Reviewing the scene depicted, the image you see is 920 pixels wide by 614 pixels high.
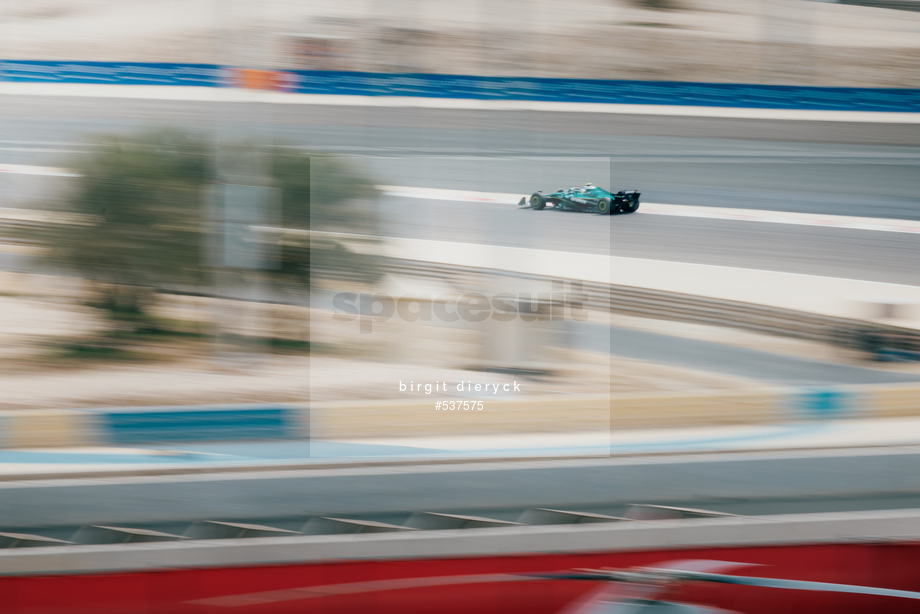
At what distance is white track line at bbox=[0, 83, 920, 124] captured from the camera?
245 cm

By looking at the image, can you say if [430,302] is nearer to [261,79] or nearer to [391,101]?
[391,101]

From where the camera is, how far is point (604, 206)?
2.56 meters

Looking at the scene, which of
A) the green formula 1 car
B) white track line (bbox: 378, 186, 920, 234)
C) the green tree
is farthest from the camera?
white track line (bbox: 378, 186, 920, 234)

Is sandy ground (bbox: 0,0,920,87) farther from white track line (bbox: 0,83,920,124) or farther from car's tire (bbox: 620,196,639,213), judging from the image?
car's tire (bbox: 620,196,639,213)

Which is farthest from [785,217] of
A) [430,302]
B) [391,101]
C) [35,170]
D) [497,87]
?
[35,170]

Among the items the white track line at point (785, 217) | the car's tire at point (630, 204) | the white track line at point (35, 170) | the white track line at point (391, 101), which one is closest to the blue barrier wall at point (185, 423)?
the white track line at point (35, 170)

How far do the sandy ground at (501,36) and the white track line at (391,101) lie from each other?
10 centimetres

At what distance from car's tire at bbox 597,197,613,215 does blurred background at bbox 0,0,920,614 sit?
0.05 meters

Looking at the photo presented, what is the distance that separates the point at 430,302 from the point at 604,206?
68cm

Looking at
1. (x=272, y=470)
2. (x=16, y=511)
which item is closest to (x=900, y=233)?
(x=272, y=470)

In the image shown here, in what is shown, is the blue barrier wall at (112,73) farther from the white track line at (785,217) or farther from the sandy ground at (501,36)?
the white track line at (785,217)

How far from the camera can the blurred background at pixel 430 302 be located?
2406mm

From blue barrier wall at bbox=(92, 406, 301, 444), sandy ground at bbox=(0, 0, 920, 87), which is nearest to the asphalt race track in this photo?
sandy ground at bbox=(0, 0, 920, 87)

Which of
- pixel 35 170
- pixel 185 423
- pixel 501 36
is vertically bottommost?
pixel 185 423
